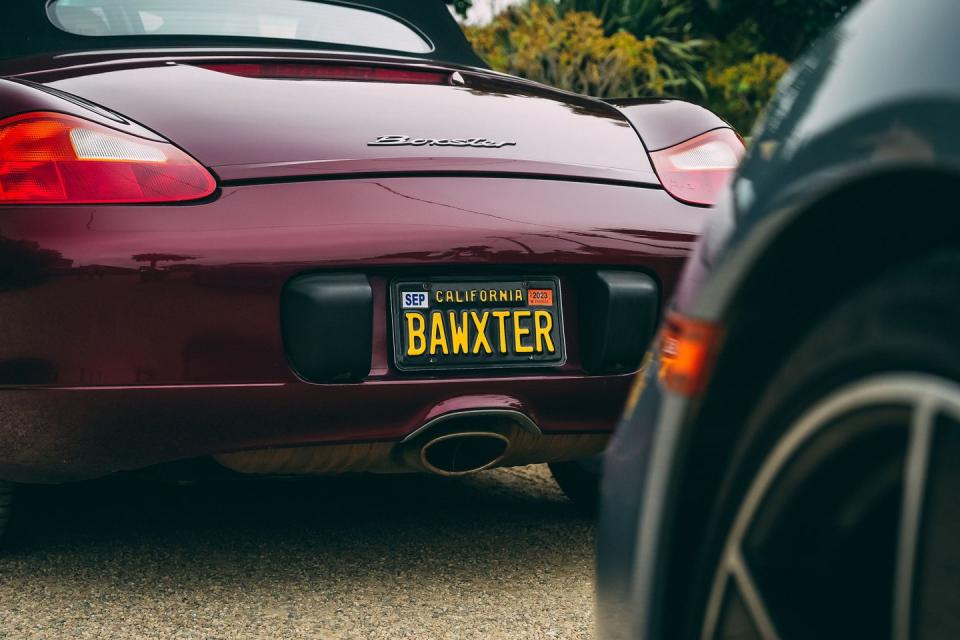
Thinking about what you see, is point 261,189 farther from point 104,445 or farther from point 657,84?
point 657,84

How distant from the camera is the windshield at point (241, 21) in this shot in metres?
3.12

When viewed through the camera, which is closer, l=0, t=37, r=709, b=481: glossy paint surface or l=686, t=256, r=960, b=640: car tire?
l=686, t=256, r=960, b=640: car tire

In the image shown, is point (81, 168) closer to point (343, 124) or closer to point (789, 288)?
point (343, 124)

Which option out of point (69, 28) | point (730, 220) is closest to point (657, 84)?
point (69, 28)

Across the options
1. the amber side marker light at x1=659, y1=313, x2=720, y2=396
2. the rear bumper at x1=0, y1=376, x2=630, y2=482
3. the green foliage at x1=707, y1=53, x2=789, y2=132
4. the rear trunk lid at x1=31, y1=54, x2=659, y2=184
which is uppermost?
the amber side marker light at x1=659, y1=313, x2=720, y2=396

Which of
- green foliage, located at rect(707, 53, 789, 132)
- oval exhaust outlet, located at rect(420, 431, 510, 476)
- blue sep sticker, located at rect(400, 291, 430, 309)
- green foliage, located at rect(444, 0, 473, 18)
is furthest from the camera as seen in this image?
green foliage, located at rect(707, 53, 789, 132)

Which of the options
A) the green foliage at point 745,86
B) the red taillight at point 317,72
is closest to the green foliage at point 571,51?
the green foliage at point 745,86

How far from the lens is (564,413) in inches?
98.3

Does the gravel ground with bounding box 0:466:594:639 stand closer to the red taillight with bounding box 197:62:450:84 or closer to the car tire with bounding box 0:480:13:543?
the car tire with bounding box 0:480:13:543

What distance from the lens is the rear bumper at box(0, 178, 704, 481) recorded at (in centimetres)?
224

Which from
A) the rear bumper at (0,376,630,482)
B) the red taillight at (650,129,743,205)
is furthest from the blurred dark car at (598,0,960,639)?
the red taillight at (650,129,743,205)

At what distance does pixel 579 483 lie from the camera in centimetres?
320

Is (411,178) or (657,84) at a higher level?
(411,178)

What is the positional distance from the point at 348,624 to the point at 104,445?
0.57 m
